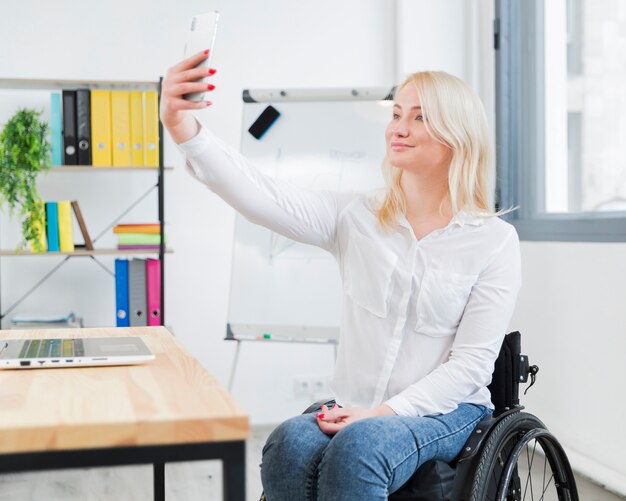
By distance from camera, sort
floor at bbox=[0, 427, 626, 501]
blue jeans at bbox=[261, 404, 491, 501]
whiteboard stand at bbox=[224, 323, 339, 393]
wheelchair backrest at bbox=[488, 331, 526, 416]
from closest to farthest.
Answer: blue jeans at bbox=[261, 404, 491, 501], wheelchair backrest at bbox=[488, 331, 526, 416], floor at bbox=[0, 427, 626, 501], whiteboard stand at bbox=[224, 323, 339, 393]

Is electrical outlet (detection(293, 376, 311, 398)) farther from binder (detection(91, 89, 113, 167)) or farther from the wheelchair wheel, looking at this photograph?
the wheelchair wheel

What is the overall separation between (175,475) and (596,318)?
163cm

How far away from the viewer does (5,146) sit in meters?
3.04

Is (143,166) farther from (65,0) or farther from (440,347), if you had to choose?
(440,347)

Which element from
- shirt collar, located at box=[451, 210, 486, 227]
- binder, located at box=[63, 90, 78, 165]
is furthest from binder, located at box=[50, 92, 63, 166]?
shirt collar, located at box=[451, 210, 486, 227]

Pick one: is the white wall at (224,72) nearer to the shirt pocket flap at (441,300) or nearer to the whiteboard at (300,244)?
the whiteboard at (300,244)

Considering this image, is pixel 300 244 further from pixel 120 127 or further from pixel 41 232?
pixel 41 232

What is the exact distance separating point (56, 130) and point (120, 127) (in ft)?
0.83

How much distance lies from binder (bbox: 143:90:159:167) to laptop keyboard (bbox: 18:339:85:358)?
1.82 meters

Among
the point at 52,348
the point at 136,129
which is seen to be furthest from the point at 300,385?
the point at 52,348

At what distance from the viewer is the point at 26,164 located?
3064mm

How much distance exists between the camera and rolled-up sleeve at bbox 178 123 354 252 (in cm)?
152

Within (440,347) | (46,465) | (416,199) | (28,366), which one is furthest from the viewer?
(416,199)

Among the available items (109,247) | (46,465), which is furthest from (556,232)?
(46,465)
